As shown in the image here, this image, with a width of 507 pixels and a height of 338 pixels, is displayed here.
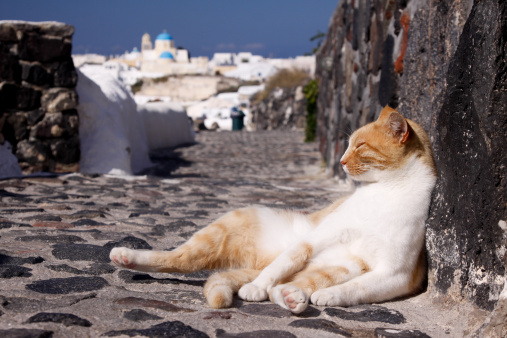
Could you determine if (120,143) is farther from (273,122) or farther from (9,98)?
(273,122)

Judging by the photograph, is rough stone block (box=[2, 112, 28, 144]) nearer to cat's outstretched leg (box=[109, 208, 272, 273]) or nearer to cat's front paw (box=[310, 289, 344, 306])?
cat's outstretched leg (box=[109, 208, 272, 273])

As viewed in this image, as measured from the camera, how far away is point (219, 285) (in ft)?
6.72

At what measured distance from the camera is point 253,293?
6.75ft

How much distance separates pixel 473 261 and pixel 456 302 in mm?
202

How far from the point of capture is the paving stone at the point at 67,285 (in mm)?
2092

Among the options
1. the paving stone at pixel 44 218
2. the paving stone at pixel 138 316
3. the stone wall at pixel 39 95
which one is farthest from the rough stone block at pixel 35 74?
the paving stone at pixel 138 316

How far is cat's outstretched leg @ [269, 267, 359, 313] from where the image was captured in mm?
1874

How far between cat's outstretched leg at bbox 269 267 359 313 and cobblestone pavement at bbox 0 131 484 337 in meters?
0.05

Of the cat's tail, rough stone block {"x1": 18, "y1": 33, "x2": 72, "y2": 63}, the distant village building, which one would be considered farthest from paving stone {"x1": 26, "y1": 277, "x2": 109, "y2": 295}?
the distant village building

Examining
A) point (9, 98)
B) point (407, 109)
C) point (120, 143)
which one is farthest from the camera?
point (120, 143)

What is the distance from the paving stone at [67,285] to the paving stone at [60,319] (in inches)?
13.1

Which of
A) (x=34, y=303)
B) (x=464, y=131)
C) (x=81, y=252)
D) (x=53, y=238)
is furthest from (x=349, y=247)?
(x=53, y=238)

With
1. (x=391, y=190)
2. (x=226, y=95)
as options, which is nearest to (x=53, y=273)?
(x=391, y=190)

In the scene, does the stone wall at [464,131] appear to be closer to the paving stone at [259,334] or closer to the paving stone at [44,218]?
the paving stone at [259,334]
